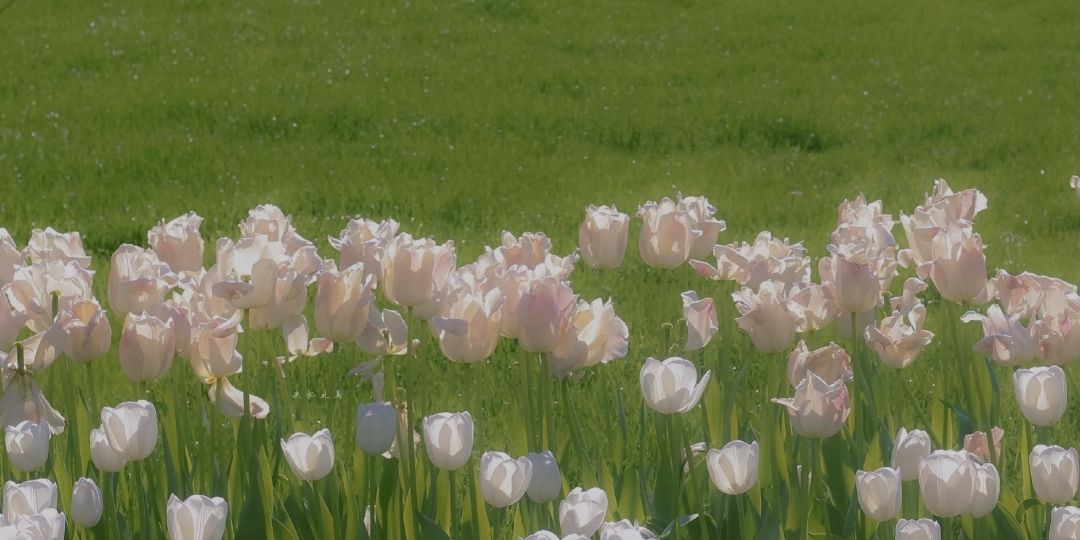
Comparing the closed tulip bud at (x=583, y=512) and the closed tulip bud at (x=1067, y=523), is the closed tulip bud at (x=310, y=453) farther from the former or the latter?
the closed tulip bud at (x=1067, y=523)

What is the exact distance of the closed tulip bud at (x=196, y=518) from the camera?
6.35 feet

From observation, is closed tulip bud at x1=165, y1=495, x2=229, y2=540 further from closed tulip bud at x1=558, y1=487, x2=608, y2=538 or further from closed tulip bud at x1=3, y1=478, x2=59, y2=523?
closed tulip bud at x1=558, y1=487, x2=608, y2=538

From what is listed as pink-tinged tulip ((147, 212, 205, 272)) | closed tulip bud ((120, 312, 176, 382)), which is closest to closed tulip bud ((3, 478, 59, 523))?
closed tulip bud ((120, 312, 176, 382))

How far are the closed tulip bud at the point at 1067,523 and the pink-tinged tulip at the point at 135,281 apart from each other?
5.54 ft

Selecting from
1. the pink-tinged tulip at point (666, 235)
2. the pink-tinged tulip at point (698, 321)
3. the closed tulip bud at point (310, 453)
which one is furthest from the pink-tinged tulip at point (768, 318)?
the closed tulip bud at point (310, 453)

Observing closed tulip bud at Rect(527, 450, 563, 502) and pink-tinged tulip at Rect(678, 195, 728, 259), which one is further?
pink-tinged tulip at Rect(678, 195, 728, 259)

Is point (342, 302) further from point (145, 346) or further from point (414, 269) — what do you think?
point (145, 346)

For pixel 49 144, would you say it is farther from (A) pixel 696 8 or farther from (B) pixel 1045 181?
(A) pixel 696 8

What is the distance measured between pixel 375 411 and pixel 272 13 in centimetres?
1158

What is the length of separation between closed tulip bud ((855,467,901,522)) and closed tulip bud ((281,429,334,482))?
2.99 ft

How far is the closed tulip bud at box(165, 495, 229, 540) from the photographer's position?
6.35 feet

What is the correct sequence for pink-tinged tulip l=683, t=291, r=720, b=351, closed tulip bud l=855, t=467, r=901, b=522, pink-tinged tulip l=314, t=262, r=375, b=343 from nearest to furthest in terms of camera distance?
closed tulip bud l=855, t=467, r=901, b=522, pink-tinged tulip l=314, t=262, r=375, b=343, pink-tinged tulip l=683, t=291, r=720, b=351

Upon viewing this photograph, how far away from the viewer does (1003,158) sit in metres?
8.98

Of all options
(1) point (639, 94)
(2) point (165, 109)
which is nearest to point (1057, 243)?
(1) point (639, 94)
